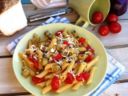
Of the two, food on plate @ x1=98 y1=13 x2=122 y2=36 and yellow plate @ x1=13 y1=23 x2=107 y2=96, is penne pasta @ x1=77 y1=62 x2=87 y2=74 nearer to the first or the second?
yellow plate @ x1=13 y1=23 x2=107 y2=96

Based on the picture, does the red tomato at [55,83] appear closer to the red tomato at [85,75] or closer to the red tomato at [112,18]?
the red tomato at [85,75]

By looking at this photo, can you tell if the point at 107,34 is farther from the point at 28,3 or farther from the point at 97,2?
the point at 28,3

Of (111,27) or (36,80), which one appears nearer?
(36,80)

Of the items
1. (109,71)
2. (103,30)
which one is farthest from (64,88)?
(103,30)

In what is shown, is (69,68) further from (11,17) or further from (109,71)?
(11,17)

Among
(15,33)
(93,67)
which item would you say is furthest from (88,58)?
(15,33)

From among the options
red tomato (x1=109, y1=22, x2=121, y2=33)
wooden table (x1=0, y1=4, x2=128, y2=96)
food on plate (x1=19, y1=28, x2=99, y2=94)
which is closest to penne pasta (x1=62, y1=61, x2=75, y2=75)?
food on plate (x1=19, y1=28, x2=99, y2=94)
